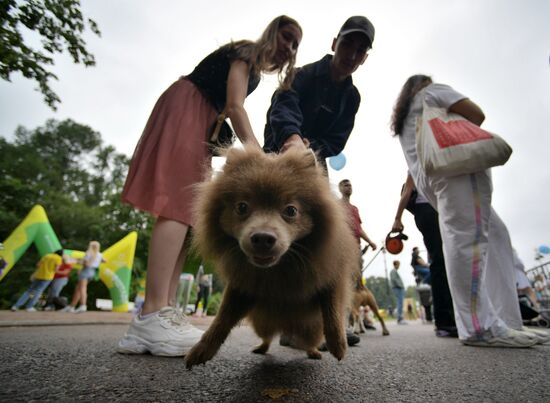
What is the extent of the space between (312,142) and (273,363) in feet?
7.36

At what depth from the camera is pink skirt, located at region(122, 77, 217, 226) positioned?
2.64m

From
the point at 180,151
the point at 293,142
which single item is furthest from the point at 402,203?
the point at 180,151

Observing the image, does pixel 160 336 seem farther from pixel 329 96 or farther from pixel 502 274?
pixel 502 274

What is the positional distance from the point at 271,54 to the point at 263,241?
1867mm

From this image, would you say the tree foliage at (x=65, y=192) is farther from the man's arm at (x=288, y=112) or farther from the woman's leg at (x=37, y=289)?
the man's arm at (x=288, y=112)

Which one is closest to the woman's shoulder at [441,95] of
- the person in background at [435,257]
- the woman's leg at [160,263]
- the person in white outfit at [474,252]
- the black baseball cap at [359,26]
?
the person in white outfit at [474,252]

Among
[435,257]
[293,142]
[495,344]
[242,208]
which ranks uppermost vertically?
[293,142]

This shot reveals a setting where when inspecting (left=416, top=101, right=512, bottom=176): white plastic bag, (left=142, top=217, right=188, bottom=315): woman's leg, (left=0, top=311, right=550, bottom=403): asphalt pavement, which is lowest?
(left=0, top=311, right=550, bottom=403): asphalt pavement

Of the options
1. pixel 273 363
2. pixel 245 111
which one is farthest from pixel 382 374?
pixel 245 111

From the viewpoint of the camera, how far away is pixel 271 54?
9.02 ft

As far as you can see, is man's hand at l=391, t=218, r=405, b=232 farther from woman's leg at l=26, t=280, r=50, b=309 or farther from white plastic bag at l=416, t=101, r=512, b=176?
woman's leg at l=26, t=280, r=50, b=309

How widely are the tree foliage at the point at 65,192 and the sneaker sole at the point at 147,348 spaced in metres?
21.8

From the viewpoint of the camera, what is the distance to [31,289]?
11461 mm

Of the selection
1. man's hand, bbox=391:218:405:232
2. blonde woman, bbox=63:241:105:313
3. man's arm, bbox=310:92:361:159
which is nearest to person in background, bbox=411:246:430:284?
man's hand, bbox=391:218:405:232
